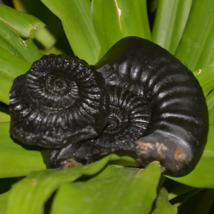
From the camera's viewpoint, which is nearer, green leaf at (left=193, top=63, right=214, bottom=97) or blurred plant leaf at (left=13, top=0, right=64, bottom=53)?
green leaf at (left=193, top=63, right=214, bottom=97)

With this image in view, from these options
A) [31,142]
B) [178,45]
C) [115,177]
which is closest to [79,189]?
[115,177]

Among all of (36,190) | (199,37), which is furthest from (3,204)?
(199,37)

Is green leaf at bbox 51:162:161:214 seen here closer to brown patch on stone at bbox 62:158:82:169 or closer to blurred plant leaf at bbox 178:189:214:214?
brown patch on stone at bbox 62:158:82:169

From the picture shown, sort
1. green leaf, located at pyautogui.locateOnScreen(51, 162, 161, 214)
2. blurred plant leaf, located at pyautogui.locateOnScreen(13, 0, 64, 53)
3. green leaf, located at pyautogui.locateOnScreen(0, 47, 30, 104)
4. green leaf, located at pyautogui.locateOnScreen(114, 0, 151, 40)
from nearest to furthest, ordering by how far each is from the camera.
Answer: green leaf, located at pyautogui.locateOnScreen(51, 162, 161, 214), green leaf, located at pyautogui.locateOnScreen(0, 47, 30, 104), green leaf, located at pyautogui.locateOnScreen(114, 0, 151, 40), blurred plant leaf, located at pyautogui.locateOnScreen(13, 0, 64, 53)

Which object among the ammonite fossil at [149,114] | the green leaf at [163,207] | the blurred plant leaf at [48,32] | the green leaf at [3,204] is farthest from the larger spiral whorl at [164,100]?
the blurred plant leaf at [48,32]

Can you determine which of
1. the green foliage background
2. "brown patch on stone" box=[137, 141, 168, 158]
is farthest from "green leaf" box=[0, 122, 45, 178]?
"brown patch on stone" box=[137, 141, 168, 158]

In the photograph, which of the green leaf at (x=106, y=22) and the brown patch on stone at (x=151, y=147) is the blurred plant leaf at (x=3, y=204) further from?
the green leaf at (x=106, y=22)

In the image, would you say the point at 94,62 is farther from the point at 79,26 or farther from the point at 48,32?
the point at 48,32
